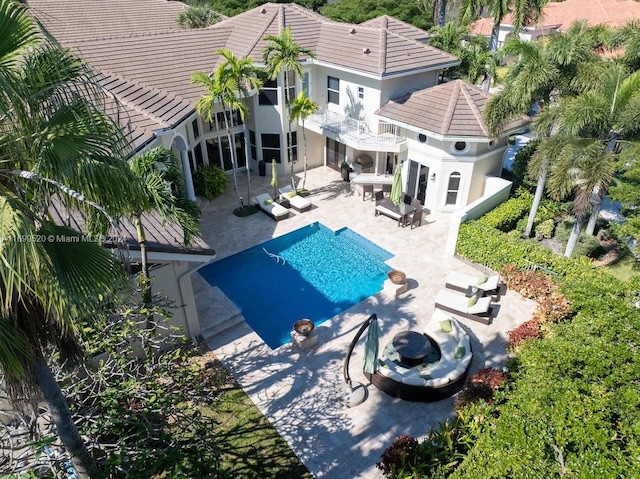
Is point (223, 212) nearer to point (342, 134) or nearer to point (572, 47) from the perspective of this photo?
point (342, 134)

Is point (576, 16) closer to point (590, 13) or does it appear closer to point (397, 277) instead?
point (590, 13)

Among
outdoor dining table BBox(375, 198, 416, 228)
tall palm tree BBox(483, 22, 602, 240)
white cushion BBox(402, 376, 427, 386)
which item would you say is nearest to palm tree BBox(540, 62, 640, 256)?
tall palm tree BBox(483, 22, 602, 240)

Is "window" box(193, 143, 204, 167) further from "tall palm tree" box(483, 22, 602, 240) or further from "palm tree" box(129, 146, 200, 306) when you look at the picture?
"tall palm tree" box(483, 22, 602, 240)

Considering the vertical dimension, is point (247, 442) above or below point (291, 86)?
below

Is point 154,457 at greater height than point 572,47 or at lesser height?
lesser

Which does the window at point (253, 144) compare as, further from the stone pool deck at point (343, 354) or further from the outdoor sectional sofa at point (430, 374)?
the outdoor sectional sofa at point (430, 374)

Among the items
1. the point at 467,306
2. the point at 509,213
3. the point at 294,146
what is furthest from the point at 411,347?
the point at 294,146

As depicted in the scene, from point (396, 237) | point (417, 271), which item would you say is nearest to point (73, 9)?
point (396, 237)
